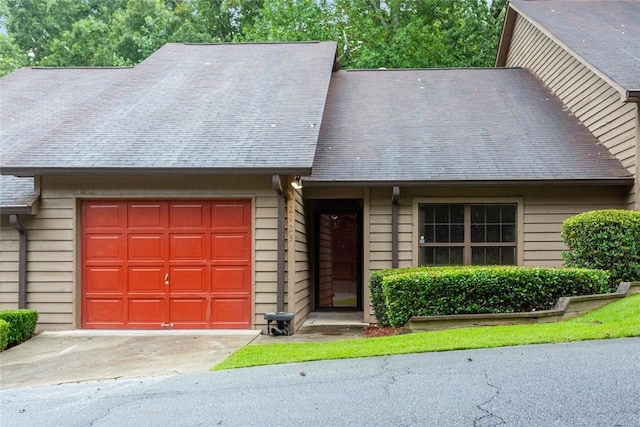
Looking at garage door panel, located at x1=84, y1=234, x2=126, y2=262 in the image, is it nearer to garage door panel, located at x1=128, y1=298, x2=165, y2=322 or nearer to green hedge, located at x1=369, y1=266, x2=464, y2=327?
garage door panel, located at x1=128, y1=298, x2=165, y2=322

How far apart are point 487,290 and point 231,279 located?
13.0 feet

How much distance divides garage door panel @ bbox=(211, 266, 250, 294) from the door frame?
2877mm

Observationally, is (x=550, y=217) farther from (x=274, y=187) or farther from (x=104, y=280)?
(x=104, y=280)

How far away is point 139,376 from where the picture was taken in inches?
233

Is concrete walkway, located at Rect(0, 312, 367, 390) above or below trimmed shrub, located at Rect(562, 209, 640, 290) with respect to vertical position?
below

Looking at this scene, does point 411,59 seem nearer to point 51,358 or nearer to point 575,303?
point 575,303

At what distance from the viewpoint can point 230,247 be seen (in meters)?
8.77

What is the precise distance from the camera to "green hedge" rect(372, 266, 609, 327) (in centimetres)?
722

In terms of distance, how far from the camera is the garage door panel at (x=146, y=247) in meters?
8.84

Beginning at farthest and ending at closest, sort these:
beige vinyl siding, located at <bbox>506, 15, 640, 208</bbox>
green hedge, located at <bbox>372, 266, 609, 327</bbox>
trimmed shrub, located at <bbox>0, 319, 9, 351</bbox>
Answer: beige vinyl siding, located at <bbox>506, 15, 640, 208</bbox> → trimmed shrub, located at <bbox>0, 319, 9, 351</bbox> → green hedge, located at <bbox>372, 266, 609, 327</bbox>

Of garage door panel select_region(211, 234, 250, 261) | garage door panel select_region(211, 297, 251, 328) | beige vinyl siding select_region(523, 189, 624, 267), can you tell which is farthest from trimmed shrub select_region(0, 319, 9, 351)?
beige vinyl siding select_region(523, 189, 624, 267)

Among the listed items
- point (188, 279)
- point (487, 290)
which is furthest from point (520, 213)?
point (188, 279)

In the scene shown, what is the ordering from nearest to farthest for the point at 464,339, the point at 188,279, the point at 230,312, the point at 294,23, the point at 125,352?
the point at 464,339 → the point at 125,352 → the point at 230,312 → the point at 188,279 → the point at 294,23

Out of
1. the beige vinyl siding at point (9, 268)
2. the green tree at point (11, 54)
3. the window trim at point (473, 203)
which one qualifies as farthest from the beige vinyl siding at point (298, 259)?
the green tree at point (11, 54)
